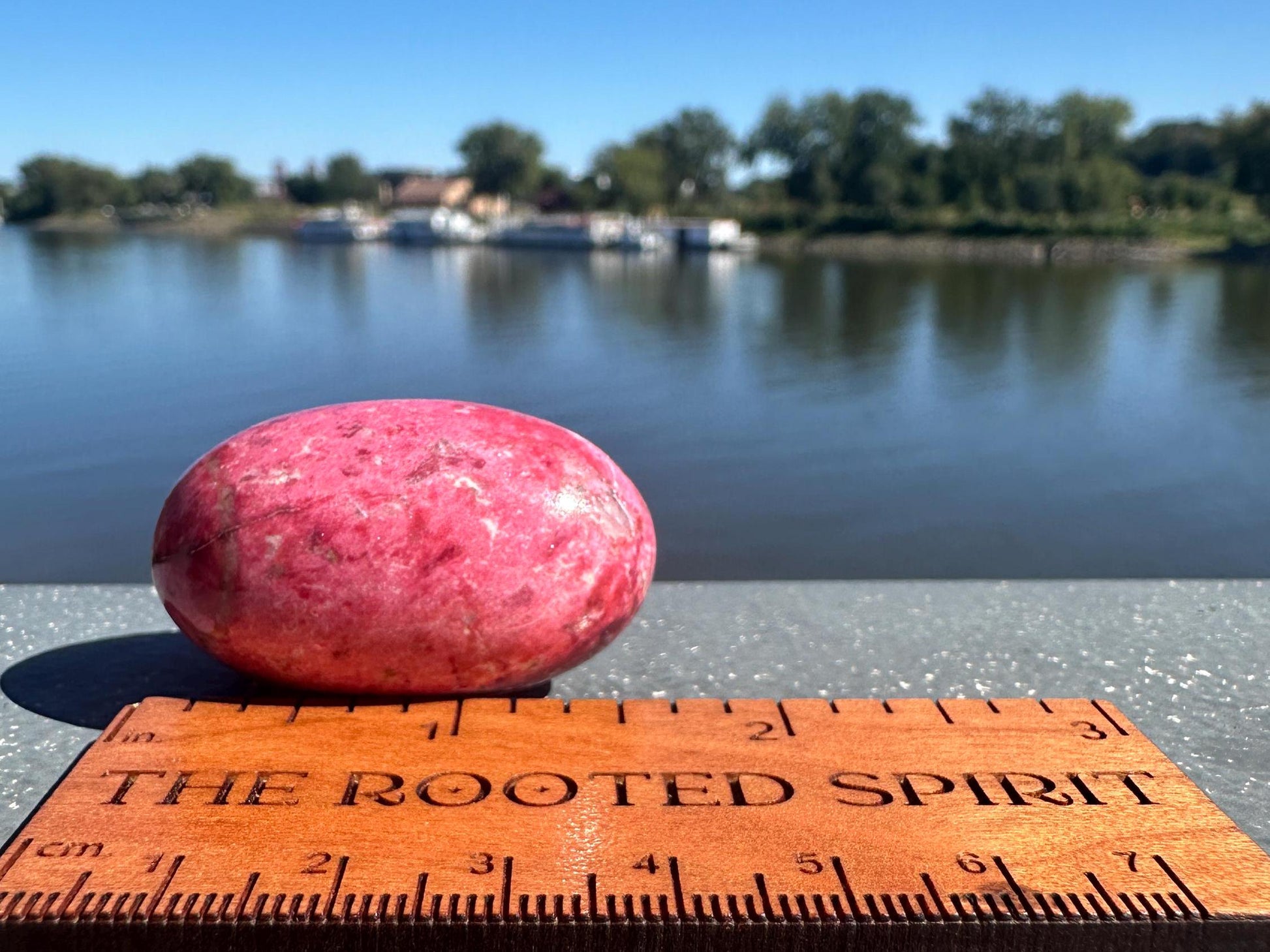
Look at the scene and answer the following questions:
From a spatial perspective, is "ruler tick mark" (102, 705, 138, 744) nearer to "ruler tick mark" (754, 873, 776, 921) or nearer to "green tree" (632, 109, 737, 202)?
"ruler tick mark" (754, 873, 776, 921)

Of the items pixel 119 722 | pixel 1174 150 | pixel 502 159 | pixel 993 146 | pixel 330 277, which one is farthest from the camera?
pixel 502 159

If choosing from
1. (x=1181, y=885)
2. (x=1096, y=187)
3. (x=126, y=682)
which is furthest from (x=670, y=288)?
(x=1096, y=187)

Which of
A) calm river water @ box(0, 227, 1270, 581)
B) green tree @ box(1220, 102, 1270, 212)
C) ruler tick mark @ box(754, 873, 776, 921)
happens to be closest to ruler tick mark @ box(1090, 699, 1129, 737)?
ruler tick mark @ box(754, 873, 776, 921)

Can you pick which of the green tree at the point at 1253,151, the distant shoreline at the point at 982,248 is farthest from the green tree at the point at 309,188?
the green tree at the point at 1253,151

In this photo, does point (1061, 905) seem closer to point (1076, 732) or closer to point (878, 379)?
point (1076, 732)

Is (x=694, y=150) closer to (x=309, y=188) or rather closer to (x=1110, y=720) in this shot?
(x=309, y=188)

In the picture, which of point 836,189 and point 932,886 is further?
point 836,189

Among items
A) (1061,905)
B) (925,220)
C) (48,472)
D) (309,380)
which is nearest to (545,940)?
(1061,905)
